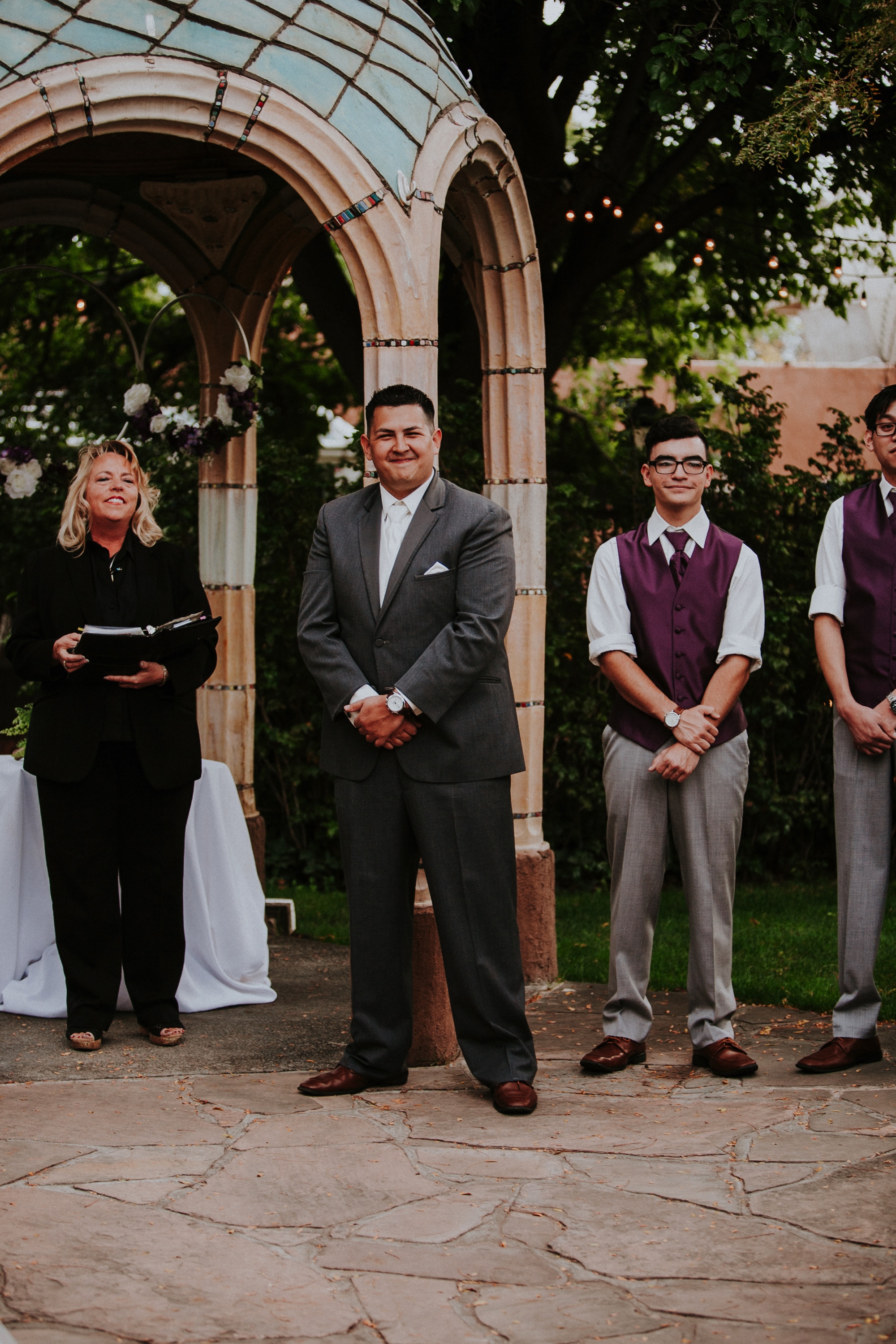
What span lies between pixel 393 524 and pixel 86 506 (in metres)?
1.31

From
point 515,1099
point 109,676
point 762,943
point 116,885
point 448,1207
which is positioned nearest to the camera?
point 448,1207

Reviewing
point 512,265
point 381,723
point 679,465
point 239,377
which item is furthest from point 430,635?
point 239,377

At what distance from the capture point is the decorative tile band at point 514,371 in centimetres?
574

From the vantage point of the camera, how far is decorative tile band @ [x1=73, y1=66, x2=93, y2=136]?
4.55 meters

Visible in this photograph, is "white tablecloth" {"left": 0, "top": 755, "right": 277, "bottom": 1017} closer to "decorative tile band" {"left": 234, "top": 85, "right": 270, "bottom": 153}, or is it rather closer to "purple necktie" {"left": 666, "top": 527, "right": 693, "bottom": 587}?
"purple necktie" {"left": 666, "top": 527, "right": 693, "bottom": 587}

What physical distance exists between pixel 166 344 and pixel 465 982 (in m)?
8.41

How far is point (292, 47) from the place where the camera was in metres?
4.73

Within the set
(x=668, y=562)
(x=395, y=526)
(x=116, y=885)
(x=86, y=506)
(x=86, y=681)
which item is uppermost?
(x=86, y=506)

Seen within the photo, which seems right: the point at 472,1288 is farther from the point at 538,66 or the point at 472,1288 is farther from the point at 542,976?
the point at 538,66

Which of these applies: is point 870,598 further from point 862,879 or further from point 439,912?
point 439,912

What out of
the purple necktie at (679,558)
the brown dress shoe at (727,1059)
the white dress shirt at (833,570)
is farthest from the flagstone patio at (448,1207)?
the purple necktie at (679,558)

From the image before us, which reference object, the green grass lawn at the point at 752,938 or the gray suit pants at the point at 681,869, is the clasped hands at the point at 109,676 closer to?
the gray suit pants at the point at 681,869

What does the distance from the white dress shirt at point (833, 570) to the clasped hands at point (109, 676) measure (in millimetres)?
2216

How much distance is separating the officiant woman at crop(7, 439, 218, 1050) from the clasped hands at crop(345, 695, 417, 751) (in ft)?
3.43
